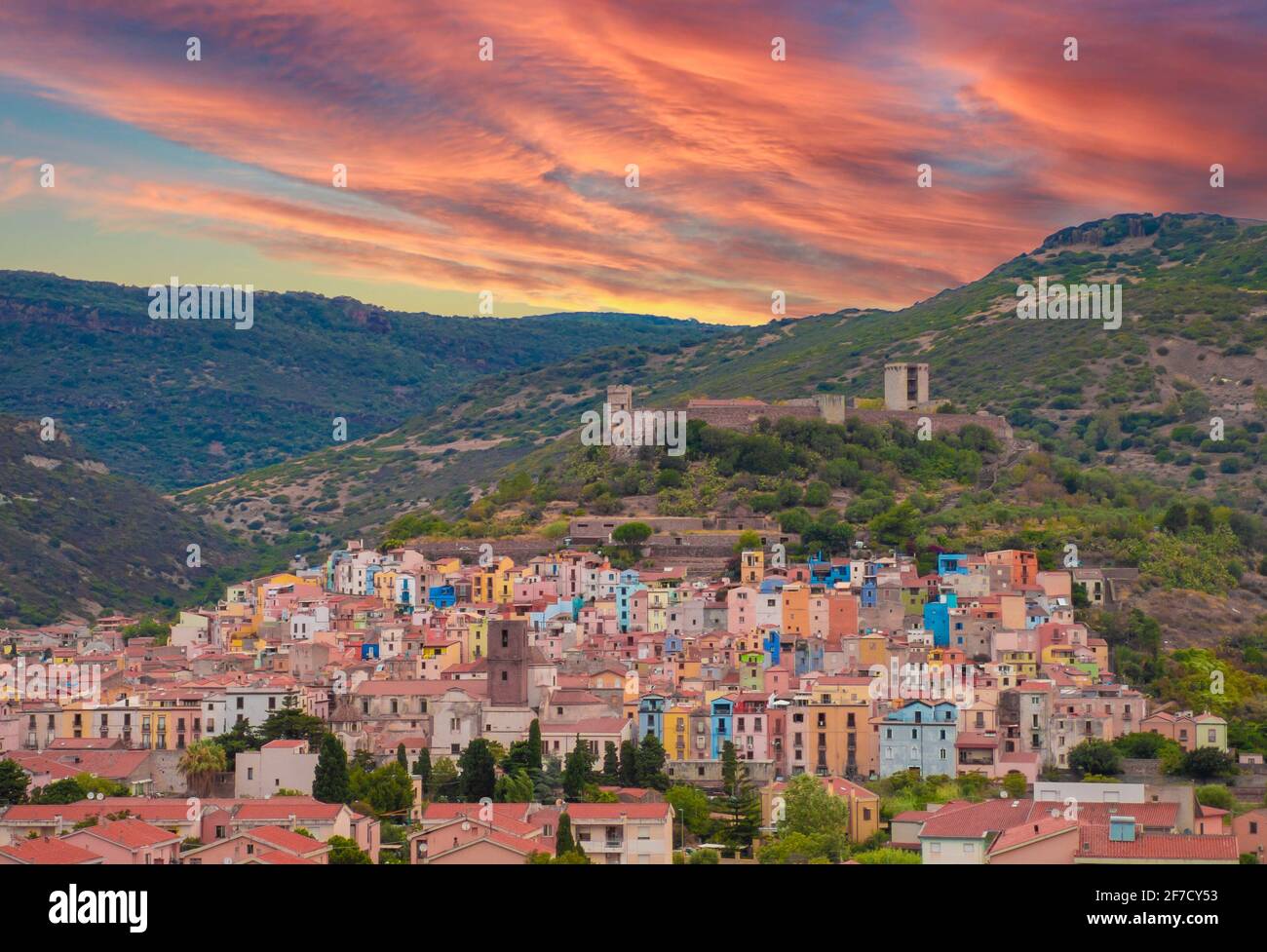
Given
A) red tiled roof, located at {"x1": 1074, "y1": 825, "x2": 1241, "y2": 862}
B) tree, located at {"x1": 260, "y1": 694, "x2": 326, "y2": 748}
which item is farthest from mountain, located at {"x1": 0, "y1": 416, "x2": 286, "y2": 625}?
red tiled roof, located at {"x1": 1074, "y1": 825, "x2": 1241, "y2": 862}

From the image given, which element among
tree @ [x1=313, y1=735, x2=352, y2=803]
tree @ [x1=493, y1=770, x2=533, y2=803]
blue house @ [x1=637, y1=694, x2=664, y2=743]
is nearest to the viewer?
tree @ [x1=313, y1=735, x2=352, y2=803]

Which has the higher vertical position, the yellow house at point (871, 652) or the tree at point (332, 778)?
the yellow house at point (871, 652)

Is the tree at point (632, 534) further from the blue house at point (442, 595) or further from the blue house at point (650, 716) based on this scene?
the blue house at point (650, 716)

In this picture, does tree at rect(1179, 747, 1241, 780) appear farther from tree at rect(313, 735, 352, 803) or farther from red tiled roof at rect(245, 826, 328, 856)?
red tiled roof at rect(245, 826, 328, 856)

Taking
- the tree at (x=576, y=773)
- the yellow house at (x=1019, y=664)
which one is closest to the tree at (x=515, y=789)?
the tree at (x=576, y=773)

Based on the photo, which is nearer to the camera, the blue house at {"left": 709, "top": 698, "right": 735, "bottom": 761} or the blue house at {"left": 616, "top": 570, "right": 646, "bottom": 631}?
the blue house at {"left": 709, "top": 698, "right": 735, "bottom": 761}

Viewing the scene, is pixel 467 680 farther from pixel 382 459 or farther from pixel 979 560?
pixel 382 459
